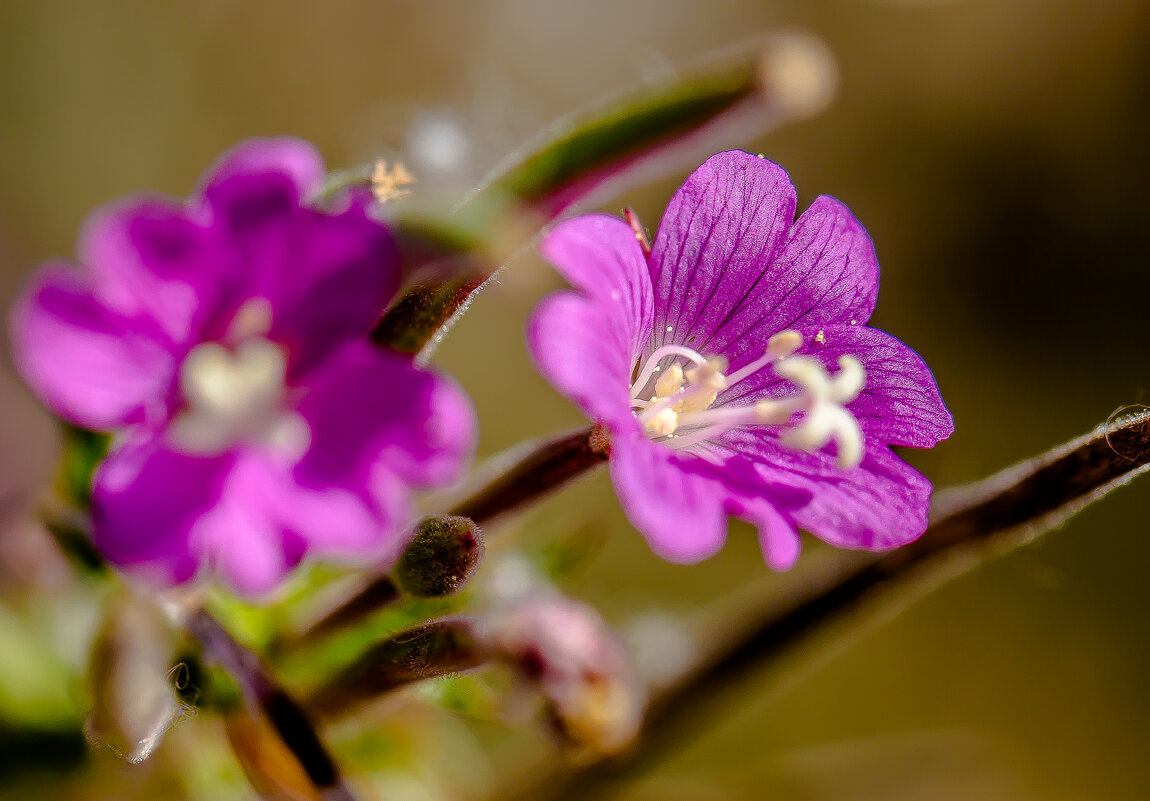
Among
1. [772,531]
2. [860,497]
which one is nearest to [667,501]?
[772,531]

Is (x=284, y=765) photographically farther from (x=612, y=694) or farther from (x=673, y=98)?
(x=673, y=98)

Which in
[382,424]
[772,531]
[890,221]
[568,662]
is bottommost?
[890,221]

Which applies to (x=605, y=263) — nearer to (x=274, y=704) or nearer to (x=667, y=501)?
(x=667, y=501)

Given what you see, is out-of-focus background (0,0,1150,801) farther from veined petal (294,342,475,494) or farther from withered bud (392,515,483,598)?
veined petal (294,342,475,494)

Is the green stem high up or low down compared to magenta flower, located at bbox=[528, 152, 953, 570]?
up

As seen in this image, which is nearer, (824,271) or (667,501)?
(667,501)

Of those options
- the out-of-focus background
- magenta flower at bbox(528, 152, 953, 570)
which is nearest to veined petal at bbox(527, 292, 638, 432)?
magenta flower at bbox(528, 152, 953, 570)

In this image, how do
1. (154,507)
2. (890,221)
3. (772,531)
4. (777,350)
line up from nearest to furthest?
1. (154,507)
2. (772,531)
3. (777,350)
4. (890,221)
